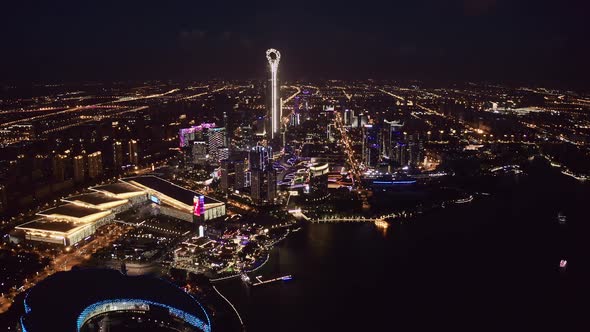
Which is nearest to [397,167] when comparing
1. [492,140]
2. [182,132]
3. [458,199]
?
[458,199]

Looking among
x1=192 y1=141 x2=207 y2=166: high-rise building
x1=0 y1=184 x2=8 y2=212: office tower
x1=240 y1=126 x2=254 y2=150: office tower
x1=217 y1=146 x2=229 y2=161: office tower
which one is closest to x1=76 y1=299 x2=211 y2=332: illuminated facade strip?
x1=0 y1=184 x2=8 y2=212: office tower

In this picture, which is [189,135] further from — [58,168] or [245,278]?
[245,278]

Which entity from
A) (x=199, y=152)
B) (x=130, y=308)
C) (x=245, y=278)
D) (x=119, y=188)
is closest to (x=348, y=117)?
(x=199, y=152)

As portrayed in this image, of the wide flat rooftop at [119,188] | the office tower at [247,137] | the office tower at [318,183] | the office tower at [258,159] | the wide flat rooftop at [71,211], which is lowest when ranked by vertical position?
the office tower at [318,183]

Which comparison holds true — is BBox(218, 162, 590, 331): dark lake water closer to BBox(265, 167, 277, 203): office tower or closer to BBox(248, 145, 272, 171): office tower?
BBox(265, 167, 277, 203): office tower

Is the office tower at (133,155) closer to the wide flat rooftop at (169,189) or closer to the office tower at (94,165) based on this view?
the office tower at (94,165)

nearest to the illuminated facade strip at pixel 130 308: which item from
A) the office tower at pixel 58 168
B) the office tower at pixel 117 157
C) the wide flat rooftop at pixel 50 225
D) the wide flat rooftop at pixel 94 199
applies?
the wide flat rooftop at pixel 50 225
